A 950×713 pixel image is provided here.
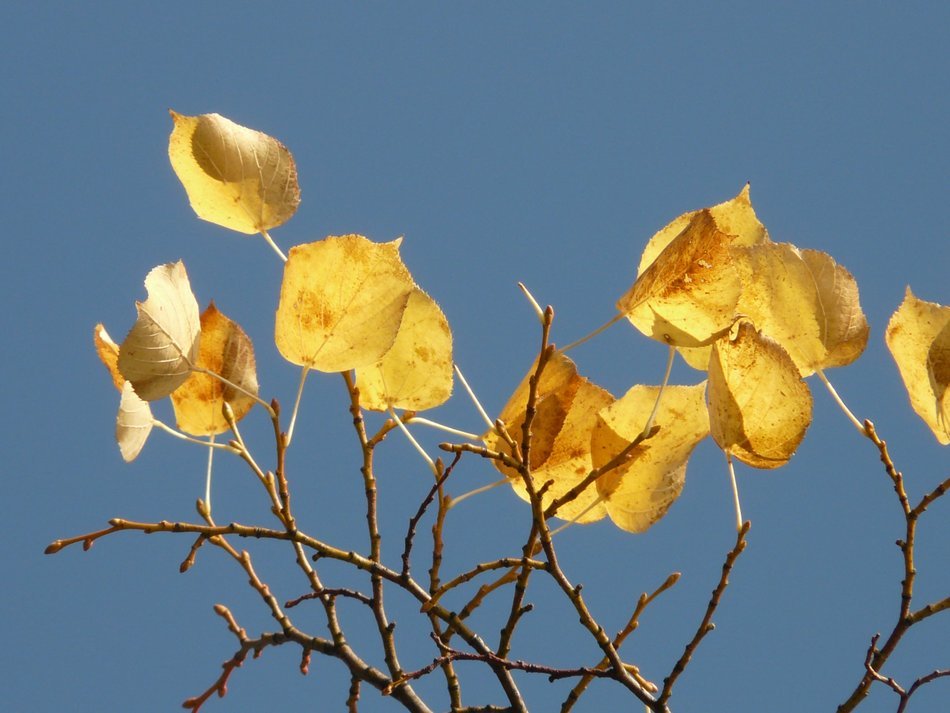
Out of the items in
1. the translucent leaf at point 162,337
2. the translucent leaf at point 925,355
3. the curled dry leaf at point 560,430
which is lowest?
the translucent leaf at point 162,337

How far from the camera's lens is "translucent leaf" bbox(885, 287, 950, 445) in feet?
1.41

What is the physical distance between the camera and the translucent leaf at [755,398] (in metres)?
0.40

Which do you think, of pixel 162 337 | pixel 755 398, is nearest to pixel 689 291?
pixel 755 398

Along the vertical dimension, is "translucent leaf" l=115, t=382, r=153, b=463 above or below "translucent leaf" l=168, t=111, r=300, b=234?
below

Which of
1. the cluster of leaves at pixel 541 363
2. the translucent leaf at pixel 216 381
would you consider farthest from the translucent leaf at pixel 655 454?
A: the translucent leaf at pixel 216 381

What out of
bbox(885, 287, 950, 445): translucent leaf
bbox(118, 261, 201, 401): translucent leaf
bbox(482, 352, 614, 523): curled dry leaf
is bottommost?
bbox(118, 261, 201, 401): translucent leaf

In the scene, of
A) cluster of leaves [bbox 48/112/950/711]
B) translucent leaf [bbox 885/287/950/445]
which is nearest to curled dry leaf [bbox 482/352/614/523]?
cluster of leaves [bbox 48/112/950/711]

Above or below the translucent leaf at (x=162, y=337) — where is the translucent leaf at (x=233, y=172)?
above

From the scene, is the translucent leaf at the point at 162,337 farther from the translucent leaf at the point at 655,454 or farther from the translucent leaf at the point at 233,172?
the translucent leaf at the point at 655,454

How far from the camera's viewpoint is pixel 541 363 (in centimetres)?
38

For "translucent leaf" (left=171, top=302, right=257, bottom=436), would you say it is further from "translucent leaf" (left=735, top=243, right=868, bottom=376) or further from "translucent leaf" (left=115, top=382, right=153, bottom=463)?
"translucent leaf" (left=735, top=243, right=868, bottom=376)

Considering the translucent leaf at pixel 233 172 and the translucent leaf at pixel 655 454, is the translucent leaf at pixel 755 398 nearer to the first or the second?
the translucent leaf at pixel 655 454

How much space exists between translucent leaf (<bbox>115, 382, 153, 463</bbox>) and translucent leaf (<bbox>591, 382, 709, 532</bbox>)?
0.62 feet

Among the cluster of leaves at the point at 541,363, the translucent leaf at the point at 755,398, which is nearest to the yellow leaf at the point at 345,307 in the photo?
the cluster of leaves at the point at 541,363
